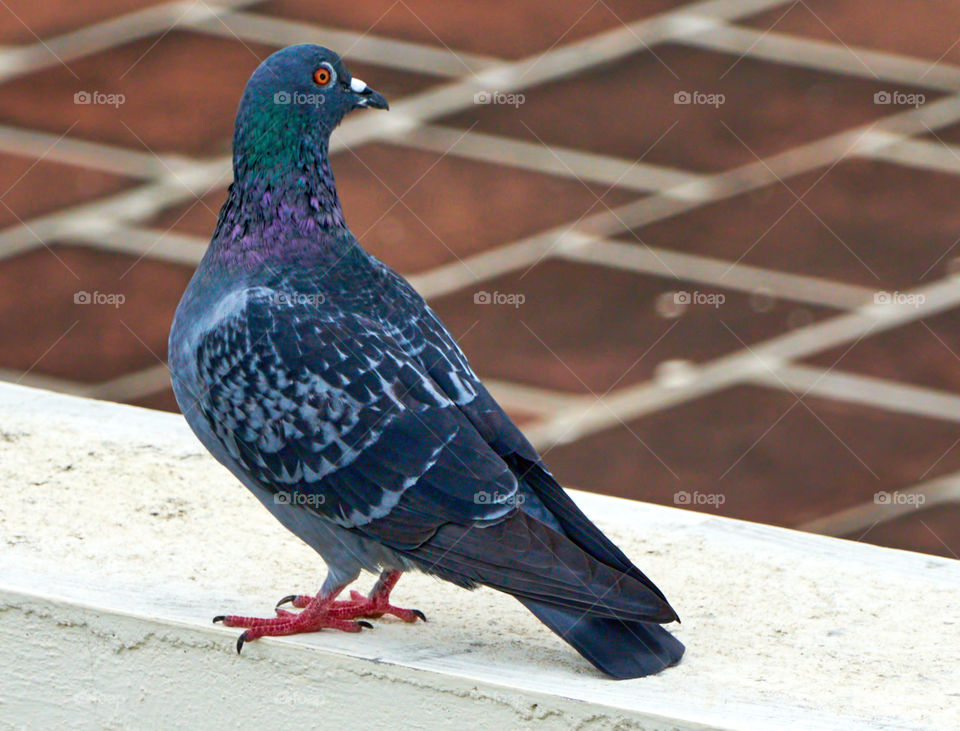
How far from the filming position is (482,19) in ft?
23.7

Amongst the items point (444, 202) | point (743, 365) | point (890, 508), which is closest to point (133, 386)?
point (444, 202)

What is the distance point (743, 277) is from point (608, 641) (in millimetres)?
3948

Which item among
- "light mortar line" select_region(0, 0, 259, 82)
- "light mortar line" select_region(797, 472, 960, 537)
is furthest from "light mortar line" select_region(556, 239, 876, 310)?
"light mortar line" select_region(0, 0, 259, 82)

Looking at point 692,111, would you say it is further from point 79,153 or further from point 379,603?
point 379,603

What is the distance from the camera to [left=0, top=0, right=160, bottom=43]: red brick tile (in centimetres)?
754

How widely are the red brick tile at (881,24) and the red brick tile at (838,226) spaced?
0.47m

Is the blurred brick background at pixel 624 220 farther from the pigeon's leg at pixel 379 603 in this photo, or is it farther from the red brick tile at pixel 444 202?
the pigeon's leg at pixel 379 603

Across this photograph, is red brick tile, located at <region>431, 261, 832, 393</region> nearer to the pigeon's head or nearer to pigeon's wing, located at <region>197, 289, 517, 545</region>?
the pigeon's head

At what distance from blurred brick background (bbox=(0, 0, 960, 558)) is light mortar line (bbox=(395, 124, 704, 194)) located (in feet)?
0.04

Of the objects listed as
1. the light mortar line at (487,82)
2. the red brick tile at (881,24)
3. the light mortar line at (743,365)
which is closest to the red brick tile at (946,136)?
the red brick tile at (881,24)

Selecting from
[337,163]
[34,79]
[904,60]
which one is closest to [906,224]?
[904,60]

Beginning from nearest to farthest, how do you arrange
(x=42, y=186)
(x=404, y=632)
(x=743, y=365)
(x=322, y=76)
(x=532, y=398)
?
(x=404, y=632)
(x=322, y=76)
(x=532, y=398)
(x=743, y=365)
(x=42, y=186)

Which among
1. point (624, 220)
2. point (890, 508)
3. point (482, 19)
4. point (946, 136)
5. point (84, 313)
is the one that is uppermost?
point (482, 19)

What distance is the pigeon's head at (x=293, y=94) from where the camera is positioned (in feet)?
11.1
